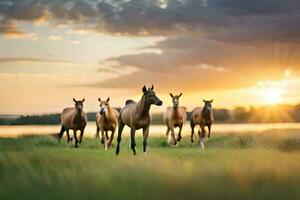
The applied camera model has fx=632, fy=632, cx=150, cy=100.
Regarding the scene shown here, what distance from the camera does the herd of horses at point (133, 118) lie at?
2516cm

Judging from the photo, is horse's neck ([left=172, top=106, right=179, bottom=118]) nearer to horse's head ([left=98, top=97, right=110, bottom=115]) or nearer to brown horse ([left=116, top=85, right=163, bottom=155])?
horse's head ([left=98, top=97, right=110, bottom=115])

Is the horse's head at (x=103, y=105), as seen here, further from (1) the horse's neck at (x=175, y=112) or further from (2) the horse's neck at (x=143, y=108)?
(1) the horse's neck at (x=175, y=112)

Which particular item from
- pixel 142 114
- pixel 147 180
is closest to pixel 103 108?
pixel 142 114

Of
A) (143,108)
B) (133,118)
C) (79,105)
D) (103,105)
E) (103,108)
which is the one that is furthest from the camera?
(79,105)

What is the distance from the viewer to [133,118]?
25359 millimetres

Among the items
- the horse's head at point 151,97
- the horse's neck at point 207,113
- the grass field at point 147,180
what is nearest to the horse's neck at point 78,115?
the horse's neck at point 207,113

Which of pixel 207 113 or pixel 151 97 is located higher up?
pixel 151 97

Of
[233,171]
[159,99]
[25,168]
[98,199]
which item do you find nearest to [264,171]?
[233,171]

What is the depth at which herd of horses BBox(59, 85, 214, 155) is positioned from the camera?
25156mm

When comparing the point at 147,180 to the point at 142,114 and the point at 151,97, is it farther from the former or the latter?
the point at 142,114

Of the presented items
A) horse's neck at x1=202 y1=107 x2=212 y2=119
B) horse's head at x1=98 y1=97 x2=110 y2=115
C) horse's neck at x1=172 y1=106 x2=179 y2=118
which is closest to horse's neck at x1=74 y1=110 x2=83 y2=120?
horse's head at x1=98 y1=97 x2=110 y2=115

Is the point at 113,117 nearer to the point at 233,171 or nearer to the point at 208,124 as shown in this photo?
the point at 208,124

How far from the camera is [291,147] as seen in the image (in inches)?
1055

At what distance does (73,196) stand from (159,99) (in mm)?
12216
